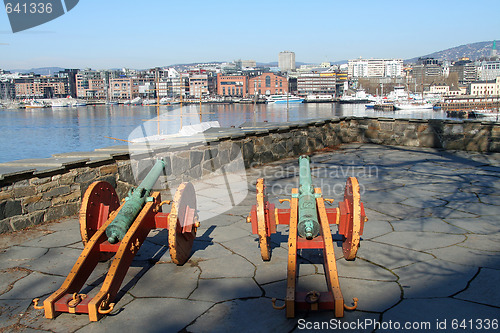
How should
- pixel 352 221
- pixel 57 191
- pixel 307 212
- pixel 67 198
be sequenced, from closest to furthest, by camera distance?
pixel 307 212, pixel 352 221, pixel 57 191, pixel 67 198

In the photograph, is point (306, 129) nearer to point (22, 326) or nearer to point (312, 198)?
point (312, 198)

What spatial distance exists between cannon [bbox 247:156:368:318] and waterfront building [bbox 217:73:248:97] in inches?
7017

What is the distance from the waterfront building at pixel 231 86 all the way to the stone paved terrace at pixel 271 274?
6969 inches

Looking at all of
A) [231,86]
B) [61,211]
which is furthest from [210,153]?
[231,86]

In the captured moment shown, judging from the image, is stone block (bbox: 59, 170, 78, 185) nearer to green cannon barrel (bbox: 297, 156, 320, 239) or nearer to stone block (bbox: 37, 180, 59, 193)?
stone block (bbox: 37, 180, 59, 193)

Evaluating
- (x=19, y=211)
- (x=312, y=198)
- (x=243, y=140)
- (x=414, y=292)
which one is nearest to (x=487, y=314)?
(x=414, y=292)

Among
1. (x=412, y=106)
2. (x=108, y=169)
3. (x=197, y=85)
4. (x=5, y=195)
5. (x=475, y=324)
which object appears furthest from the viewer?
(x=197, y=85)

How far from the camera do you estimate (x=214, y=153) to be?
→ 275 inches

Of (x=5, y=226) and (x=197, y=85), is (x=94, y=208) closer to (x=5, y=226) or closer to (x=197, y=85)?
(x=5, y=226)

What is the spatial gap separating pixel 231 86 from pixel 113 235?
598 ft

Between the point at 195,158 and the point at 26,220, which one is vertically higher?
the point at 195,158

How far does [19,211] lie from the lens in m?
4.32

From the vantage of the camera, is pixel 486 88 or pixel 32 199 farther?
pixel 486 88

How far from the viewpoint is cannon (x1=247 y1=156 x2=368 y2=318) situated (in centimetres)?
259
